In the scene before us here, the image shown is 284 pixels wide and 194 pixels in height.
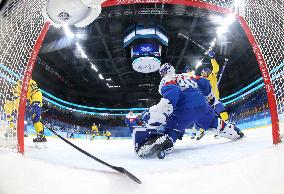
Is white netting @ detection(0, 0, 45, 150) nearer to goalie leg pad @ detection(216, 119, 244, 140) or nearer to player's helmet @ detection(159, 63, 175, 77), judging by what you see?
player's helmet @ detection(159, 63, 175, 77)

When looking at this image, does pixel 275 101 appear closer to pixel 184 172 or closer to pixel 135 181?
pixel 184 172

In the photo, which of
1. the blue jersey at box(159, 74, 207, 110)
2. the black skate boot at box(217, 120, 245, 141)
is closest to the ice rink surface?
the blue jersey at box(159, 74, 207, 110)

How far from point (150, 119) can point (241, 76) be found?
1.16 ft

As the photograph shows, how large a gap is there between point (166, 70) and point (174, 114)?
A: 7.9 inches

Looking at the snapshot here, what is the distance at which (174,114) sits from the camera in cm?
103

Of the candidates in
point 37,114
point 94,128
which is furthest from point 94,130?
point 37,114

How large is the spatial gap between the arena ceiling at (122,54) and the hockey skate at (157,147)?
0.45 ft

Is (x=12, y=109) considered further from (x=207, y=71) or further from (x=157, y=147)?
(x=207, y=71)

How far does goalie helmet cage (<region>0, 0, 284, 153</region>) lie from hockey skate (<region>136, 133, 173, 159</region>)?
366 mm

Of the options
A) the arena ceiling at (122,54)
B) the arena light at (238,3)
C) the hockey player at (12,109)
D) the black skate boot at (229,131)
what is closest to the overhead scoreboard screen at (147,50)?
the arena ceiling at (122,54)

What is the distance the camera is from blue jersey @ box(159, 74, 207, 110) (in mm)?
923

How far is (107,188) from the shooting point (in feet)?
1.67

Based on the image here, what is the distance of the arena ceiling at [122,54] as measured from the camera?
2.50 feet

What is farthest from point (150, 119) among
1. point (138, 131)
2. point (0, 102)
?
point (0, 102)
